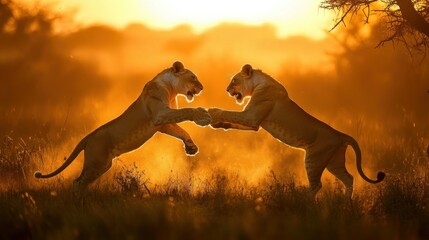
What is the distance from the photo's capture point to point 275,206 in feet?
28.2

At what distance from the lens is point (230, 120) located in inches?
371

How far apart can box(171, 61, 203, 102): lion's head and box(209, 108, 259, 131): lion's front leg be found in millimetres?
633

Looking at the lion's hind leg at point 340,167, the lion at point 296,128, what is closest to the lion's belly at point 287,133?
the lion at point 296,128

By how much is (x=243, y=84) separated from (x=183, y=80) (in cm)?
64

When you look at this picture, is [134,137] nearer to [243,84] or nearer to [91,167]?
[91,167]

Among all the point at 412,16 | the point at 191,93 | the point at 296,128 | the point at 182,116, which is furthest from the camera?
the point at 412,16

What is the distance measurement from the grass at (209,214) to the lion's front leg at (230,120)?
0.64m

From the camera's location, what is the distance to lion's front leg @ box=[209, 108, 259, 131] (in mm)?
9383

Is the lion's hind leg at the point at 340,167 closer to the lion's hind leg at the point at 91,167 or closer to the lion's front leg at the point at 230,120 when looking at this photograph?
the lion's front leg at the point at 230,120

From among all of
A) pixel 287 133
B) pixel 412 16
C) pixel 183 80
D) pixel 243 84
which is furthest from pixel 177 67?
pixel 412 16

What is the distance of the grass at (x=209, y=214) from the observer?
7285 mm

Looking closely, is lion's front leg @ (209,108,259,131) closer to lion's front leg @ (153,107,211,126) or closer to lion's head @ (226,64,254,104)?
lion's front leg @ (153,107,211,126)

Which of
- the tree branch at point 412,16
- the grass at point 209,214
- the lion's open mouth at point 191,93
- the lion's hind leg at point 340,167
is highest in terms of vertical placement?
the tree branch at point 412,16

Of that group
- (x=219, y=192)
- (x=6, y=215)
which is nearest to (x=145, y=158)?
(x=219, y=192)
